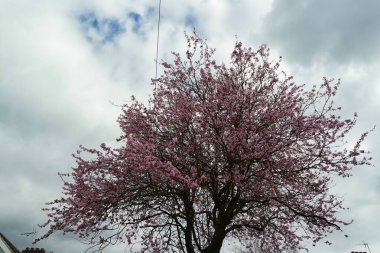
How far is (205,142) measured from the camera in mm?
12367

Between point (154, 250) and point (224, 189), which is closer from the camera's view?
point (224, 189)

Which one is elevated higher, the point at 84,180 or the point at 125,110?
the point at 125,110

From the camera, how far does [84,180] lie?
1247 centimetres

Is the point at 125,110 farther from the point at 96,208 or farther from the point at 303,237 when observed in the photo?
the point at 303,237

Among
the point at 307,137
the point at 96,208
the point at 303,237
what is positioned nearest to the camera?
the point at 96,208

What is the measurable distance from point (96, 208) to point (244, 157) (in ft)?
16.0

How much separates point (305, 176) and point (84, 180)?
7.53 metres

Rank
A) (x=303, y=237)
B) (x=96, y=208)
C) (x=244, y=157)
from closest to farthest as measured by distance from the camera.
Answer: (x=244, y=157) < (x=96, y=208) < (x=303, y=237)

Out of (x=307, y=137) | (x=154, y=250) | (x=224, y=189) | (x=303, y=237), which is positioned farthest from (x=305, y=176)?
(x=154, y=250)

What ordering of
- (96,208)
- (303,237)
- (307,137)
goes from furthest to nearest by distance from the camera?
(303,237), (307,137), (96,208)

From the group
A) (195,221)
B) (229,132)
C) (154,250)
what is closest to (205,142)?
(229,132)

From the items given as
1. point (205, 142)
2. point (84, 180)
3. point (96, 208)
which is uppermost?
point (205, 142)

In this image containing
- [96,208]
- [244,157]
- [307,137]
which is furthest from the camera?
[307,137]

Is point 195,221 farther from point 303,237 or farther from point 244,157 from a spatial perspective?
point 303,237
